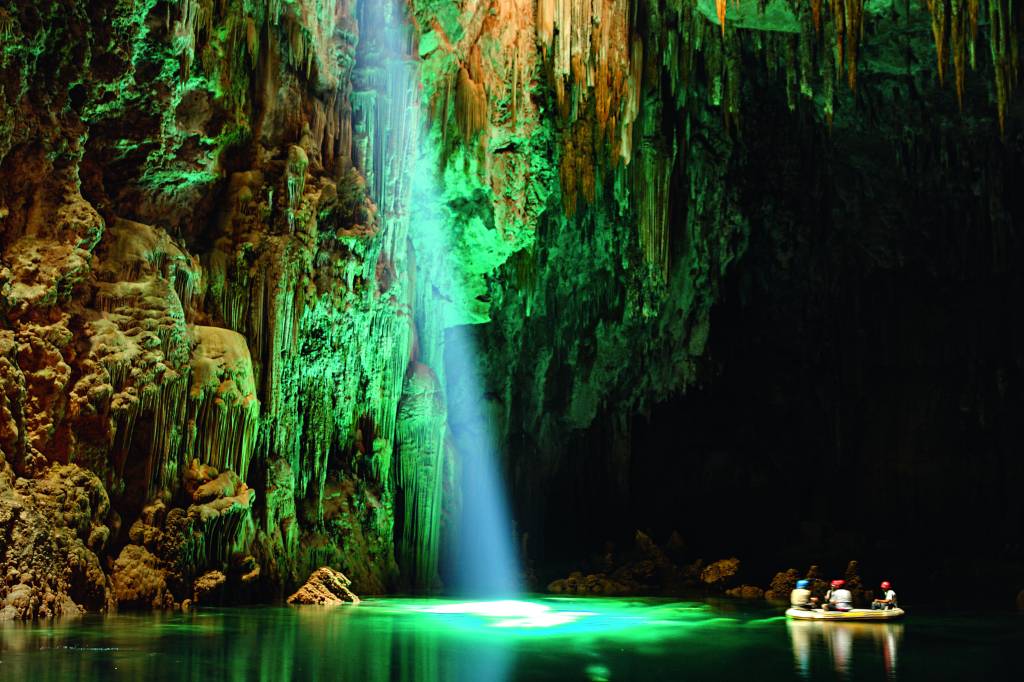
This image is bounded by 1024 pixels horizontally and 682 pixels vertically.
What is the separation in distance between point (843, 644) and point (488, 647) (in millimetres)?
2896

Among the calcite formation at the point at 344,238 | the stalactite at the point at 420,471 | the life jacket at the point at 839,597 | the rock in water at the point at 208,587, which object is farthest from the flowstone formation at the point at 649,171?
the rock in water at the point at 208,587

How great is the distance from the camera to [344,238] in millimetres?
13930

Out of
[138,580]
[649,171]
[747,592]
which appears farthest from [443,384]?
[138,580]

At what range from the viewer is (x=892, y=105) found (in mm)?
17219

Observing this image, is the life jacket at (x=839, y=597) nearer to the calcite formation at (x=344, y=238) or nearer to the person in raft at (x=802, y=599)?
the person in raft at (x=802, y=599)

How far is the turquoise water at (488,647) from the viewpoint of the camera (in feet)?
19.6

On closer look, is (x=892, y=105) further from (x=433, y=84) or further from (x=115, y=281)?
(x=115, y=281)

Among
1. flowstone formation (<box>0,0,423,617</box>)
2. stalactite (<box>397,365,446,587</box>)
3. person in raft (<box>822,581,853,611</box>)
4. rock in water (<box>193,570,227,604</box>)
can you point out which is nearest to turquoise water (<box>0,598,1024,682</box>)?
person in raft (<box>822,581,853,611</box>)

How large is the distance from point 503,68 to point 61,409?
26.0 feet

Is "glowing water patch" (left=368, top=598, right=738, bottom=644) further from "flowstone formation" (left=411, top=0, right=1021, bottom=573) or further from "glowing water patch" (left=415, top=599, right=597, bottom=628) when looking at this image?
"flowstone formation" (left=411, top=0, right=1021, bottom=573)

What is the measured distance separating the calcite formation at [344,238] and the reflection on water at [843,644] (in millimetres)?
6051

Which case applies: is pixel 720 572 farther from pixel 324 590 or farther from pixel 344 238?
pixel 344 238

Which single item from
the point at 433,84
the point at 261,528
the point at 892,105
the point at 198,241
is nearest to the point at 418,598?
the point at 261,528

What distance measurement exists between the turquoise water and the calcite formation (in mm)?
1750
